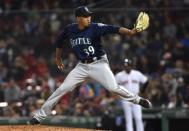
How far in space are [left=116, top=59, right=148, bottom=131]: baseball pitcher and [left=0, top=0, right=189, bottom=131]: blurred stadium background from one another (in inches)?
38.4

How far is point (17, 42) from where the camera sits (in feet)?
56.8

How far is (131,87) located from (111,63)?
233 centimetres

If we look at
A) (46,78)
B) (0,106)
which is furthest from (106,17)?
(0,106)

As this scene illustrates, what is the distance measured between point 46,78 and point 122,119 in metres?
2.56

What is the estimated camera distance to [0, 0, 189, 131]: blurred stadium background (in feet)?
49.7

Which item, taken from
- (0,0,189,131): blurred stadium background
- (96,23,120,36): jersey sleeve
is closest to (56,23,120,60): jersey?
(96,23,120,36): jersey sleeve

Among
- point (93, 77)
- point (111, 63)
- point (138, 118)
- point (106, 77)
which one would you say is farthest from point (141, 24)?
point (111, 63)

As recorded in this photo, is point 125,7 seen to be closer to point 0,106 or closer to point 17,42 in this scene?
point 17,42

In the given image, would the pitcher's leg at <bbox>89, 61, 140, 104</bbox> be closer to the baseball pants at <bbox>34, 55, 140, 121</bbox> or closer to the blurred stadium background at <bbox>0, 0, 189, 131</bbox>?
the baseball pants at <bbox>34, 55, 140, 121</bbox>

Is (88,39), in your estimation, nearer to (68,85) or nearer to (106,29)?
(106,29)

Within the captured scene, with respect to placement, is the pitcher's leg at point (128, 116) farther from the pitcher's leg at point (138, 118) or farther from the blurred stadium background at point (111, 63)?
the blurred stadium background at point (111, 63)

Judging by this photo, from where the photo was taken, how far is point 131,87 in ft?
46.6

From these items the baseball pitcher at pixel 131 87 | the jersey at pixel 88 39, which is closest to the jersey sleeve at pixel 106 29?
the jersey at pixel 88 39

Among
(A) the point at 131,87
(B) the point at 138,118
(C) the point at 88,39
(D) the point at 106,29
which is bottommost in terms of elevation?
(B) the point at 138,118
